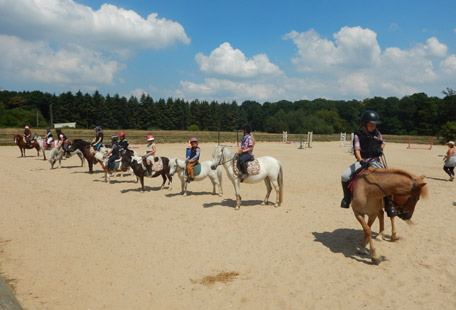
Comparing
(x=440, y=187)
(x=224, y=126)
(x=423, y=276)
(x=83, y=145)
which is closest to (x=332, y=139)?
(x=224, y=126)

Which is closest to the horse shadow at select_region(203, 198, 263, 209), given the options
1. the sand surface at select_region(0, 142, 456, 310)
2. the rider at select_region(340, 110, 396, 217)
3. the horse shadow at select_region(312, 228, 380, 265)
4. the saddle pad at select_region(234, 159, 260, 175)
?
the sand surface at select_region(0, 142, 456, 310)

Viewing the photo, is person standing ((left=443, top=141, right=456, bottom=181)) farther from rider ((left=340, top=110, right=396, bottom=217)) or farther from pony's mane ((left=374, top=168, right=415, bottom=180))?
pony's mane ((left=374, top=168, right=415, bottom=180))

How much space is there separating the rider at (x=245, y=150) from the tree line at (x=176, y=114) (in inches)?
2839

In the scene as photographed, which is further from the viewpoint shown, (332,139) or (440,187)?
(332,139)

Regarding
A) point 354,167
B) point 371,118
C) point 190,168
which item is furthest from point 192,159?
point 371,118

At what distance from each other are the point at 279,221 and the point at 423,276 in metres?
3.51

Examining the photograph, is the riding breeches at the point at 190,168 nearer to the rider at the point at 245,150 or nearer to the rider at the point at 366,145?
the rider at the point at 245,150

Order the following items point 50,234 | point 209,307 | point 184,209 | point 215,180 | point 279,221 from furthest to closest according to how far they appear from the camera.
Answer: point 215,180 < point 184,209 < point 279,221 < point 50,234 < point 209,307

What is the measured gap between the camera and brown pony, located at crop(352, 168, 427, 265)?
4.79m

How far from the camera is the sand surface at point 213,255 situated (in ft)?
14.1

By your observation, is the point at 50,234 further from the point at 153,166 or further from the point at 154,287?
the point at 153,166

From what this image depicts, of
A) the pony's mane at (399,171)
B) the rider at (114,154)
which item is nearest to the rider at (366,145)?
the pony's mane at (399,171)

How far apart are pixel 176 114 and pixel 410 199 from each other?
91831mm

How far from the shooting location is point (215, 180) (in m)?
10.6
